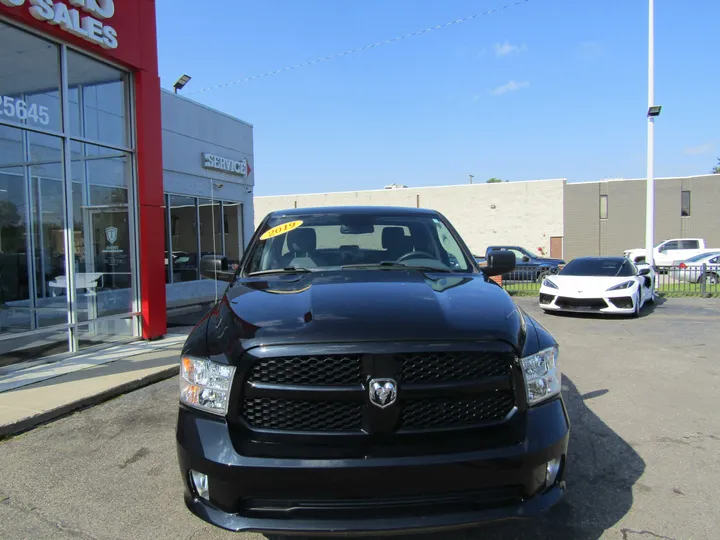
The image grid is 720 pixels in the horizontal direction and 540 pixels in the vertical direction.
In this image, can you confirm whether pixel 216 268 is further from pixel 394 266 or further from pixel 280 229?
pixel 394 266

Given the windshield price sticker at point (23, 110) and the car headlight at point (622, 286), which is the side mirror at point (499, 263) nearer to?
the windshield price sticker at point (23, 110)

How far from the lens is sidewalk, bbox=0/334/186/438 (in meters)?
4.64

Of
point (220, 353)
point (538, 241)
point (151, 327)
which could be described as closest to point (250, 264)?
point (220, 353)

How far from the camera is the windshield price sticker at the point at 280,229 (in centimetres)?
395

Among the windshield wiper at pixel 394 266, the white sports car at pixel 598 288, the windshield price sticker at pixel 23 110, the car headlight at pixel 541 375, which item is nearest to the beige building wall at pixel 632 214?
the white sports car at pixel 598 288

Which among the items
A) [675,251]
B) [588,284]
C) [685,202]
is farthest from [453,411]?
[685,202]

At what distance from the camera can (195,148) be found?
1345cm

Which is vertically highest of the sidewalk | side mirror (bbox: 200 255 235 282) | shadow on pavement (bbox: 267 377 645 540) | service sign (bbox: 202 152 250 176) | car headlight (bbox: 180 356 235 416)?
service sign (bbox: 202 152 250 176)

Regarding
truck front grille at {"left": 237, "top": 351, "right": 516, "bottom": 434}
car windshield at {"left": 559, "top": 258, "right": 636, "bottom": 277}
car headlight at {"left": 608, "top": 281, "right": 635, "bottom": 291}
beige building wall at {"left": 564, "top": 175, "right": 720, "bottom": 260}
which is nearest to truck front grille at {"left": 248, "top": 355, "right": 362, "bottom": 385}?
truck front grille at {"left": 237, "top": 351, "right": 516, "bottom": 434}

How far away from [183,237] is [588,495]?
12.4 metres

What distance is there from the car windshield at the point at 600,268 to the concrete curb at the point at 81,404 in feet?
29.6

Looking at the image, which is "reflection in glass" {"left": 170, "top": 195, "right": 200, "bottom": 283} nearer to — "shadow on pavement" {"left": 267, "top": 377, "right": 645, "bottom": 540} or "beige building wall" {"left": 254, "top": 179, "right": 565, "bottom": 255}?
"shadow on pavement" {"left": 267, "top": 377, "right": 645, "bottom": 540}

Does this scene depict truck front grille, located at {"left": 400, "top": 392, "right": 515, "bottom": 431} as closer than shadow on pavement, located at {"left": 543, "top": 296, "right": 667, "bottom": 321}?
Yes

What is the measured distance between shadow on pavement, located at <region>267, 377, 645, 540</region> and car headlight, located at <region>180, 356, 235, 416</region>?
0.93m
